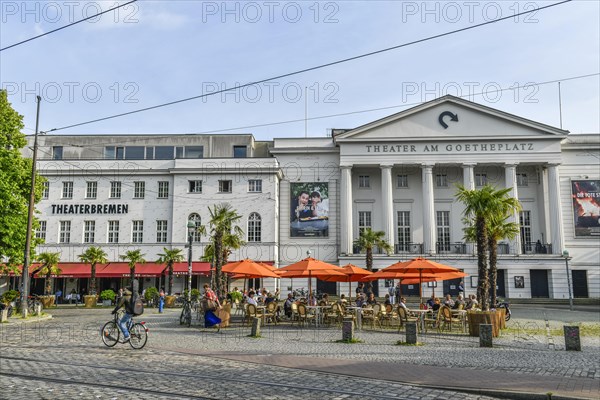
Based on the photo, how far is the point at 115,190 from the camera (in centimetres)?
4369

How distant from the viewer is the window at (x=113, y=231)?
42997mm

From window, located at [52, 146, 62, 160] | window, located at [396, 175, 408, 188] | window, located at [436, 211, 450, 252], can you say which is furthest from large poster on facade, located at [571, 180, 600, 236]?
window, located at [52, 146, 62, 160]

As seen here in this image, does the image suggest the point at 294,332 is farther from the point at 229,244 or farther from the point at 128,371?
the point at 229,244

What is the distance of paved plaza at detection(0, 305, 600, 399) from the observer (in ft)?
29.5

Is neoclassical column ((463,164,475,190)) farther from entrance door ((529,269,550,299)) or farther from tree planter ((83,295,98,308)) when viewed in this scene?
tree planter ((83,295,98,308))

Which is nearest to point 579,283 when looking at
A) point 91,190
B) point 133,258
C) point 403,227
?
point 403,227

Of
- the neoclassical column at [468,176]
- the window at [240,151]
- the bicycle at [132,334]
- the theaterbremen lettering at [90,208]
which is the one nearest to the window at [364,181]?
the neoclassical column at [468,176]

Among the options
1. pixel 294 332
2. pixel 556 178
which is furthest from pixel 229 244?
pixel 556 178

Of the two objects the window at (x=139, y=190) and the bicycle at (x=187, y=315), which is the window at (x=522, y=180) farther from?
the bicycle at (x=187, y=315)

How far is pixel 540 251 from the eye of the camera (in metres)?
44.3

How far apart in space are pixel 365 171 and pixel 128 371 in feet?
126

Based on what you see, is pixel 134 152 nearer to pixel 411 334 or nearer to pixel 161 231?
pixel 161 231

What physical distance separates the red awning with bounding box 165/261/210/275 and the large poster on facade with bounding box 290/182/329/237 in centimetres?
809

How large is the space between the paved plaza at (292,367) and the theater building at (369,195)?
2548cm
